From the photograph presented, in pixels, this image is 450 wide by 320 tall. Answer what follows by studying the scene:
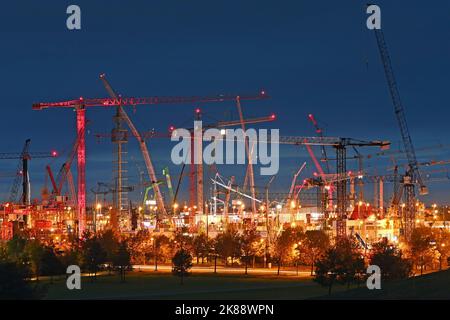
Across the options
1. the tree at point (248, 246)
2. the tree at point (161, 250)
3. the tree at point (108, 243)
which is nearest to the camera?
the tree at point (108, 243)

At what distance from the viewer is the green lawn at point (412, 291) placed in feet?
115

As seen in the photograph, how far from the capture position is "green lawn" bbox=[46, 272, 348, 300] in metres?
45.6

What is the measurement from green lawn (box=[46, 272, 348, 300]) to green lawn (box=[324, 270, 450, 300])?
5.86 metres

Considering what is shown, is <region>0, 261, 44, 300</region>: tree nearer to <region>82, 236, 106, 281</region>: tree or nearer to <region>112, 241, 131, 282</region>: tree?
<region>112, 241, 131, 282</region>: tree

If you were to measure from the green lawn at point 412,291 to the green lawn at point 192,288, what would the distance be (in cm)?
586

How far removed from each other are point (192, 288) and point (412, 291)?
18547 millimetres

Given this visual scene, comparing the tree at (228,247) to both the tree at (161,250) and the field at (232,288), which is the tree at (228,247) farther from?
the field at (232,288)

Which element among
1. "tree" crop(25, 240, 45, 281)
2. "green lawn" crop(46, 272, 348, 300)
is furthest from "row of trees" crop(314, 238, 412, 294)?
"tree" crop(25, 240, 45, 281)

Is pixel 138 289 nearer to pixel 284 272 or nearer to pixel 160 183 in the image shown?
pixel 284 272

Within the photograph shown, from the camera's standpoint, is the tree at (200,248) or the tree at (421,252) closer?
the tree at (421,252)
